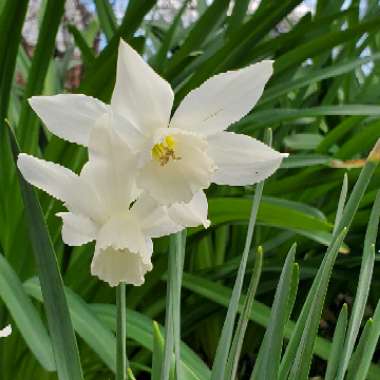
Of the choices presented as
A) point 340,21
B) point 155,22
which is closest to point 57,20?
point 340,21

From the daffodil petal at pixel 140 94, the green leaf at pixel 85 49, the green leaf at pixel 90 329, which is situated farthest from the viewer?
the green leaf at pixel 85 49

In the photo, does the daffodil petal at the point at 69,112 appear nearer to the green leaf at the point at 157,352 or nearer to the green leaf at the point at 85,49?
the green leaf at the point at 157,352

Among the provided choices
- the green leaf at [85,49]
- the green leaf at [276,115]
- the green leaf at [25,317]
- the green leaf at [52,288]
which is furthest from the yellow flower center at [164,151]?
the green leaf at [85,49]

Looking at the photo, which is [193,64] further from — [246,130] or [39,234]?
[39,234]

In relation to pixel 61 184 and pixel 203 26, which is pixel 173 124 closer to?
pixel 61 184

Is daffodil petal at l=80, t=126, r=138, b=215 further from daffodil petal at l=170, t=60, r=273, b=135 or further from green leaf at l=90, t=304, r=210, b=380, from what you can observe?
green leaf at l=90, t=304, r=210, b=380

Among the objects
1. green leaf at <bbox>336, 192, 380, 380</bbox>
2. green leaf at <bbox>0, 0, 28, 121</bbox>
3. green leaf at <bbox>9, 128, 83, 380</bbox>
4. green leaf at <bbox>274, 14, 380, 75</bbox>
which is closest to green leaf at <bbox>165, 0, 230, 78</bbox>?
green leaf at <bbox>274, 14, 380, 75</bbox>

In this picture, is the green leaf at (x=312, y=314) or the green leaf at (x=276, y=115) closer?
the green leaf at (x=312, y=314)
